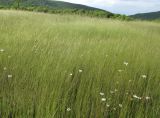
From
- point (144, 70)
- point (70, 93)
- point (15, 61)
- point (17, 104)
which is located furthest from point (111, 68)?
point (17, 104)

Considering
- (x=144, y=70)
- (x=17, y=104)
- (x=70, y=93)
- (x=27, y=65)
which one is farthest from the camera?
(x=144, y=70)

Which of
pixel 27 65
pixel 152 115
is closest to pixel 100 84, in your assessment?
pixel 152 115

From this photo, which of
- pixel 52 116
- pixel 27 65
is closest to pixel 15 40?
pixel 27 65

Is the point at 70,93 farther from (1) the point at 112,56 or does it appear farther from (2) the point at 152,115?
(1) the point at 112,56

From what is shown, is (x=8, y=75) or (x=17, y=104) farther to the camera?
(x=8, y=75)

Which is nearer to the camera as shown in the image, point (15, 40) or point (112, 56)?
point (112, 56)

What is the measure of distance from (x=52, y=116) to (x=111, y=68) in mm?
1512

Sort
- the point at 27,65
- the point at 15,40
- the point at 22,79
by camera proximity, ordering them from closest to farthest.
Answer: the point at 22,79 < the point at 27,65 < the point at 15,40

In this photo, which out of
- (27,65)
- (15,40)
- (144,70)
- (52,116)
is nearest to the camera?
(52,116)

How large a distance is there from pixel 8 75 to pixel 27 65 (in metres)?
0.47

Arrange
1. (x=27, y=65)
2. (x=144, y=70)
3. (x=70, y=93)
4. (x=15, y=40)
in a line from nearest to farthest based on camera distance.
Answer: (x=70, y=93) < (x=27, y=65) < (x=144, y=70) < (x=15, y=40)

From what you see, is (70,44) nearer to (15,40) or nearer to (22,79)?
(15,40)

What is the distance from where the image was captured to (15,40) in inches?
192

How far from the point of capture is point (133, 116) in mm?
2914
